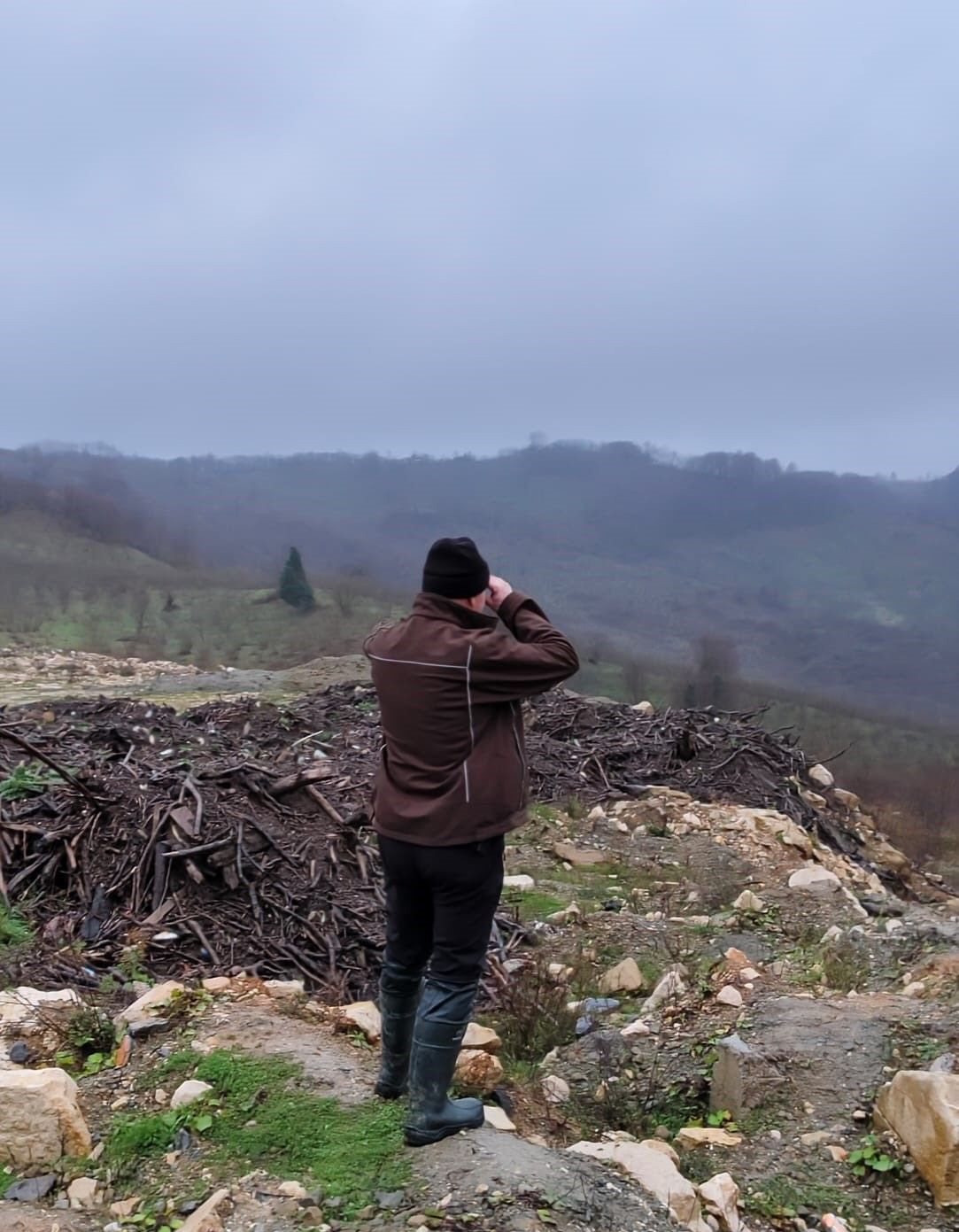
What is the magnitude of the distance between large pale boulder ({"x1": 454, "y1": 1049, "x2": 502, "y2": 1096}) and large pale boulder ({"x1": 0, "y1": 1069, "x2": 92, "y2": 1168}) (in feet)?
4.16

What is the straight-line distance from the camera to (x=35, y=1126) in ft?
10.4

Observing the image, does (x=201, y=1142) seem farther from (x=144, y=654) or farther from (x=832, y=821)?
(x=144, y=654)

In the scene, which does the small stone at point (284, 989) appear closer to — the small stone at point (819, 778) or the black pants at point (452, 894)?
the black pants at point (452, 894)

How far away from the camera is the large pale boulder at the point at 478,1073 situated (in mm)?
3633

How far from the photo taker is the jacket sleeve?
9.78ft

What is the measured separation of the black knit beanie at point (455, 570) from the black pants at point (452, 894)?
2.54 ft

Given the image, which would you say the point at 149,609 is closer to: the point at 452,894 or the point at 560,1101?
the point at 560,1101

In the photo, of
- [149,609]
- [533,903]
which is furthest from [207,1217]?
[149,609]

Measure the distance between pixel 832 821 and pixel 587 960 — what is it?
22.2 feet

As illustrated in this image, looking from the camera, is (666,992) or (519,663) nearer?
(519,663)

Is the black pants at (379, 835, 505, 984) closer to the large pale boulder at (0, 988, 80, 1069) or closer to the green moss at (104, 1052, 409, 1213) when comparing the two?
the green moss at (104, 1052, 409, 1213)

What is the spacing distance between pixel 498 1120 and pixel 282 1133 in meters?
0.71

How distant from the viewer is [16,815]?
6.32m

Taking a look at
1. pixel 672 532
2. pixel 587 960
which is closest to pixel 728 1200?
pixel 587 960
